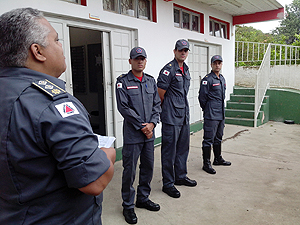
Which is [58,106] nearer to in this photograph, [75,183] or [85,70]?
[75,183]

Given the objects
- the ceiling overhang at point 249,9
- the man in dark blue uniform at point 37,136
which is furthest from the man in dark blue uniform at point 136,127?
the ceiling overhang at point 249,9

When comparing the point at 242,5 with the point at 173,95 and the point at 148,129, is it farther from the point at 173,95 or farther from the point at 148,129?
the point at 148,129

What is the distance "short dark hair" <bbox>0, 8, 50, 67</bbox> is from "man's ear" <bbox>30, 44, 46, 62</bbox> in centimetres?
1

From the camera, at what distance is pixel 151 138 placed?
2789 mm

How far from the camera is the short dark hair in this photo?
927 millimetres

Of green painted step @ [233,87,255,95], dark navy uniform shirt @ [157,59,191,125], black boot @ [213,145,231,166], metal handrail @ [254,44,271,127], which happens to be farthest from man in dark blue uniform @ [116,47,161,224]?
green painted step @ [233,87,255,95]

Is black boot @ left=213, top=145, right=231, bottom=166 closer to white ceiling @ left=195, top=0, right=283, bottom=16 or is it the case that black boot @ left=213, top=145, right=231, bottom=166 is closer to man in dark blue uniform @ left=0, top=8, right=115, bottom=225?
man in dark blue uniform @ left=0, top=8, right=115, bottom=225

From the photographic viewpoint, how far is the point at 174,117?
3.22 m

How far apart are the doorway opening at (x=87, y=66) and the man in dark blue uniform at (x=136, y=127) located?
298cm

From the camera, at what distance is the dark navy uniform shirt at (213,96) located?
3.95 metres

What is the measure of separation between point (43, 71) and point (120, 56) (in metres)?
3.54

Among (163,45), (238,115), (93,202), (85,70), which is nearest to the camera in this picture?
(93,202)

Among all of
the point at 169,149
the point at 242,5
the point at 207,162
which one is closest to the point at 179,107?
the point at 169,149

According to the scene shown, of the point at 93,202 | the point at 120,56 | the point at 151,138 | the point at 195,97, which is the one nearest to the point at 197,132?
the point at 195,97
